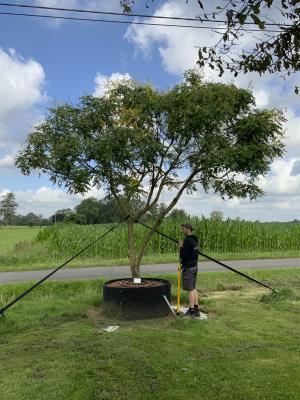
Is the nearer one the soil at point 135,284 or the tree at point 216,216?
the soil at point 135,284

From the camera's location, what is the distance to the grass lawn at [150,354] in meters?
5.87

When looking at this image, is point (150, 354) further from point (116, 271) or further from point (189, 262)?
point (116, 271)

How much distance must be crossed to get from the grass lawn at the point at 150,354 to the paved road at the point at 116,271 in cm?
624

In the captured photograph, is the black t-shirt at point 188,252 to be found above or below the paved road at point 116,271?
above

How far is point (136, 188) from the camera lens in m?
11.3

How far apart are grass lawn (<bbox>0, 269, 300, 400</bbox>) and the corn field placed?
1417cm

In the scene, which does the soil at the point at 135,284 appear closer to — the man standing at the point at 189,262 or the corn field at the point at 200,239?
the man standing at the point at 189,262

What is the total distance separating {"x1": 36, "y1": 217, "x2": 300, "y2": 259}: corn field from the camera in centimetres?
2597

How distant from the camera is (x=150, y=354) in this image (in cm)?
723

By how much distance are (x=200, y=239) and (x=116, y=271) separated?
922 cm

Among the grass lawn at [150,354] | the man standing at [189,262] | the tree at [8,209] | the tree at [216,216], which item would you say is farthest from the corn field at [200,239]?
the tree at [8,209]

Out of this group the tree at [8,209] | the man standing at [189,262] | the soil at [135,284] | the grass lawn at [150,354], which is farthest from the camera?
the tree at [8,209]

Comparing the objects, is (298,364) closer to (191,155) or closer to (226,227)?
(191,155)

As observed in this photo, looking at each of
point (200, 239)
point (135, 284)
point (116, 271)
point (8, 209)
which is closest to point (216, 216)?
point (200, 239)
